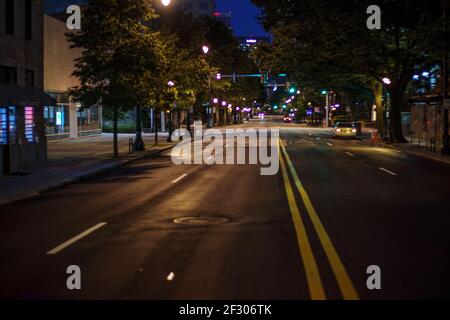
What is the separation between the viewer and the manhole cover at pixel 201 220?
12.0 metres

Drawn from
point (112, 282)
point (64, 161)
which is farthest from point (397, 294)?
point (64, 161)

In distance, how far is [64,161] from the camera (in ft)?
89.3

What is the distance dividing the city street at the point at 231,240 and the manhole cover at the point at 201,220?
0.02 m

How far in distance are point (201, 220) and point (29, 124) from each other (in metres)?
15.4

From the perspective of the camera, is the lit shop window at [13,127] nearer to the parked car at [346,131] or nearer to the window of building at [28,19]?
the window of building at [28,19]

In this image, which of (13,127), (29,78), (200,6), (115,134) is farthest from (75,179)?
(200,6)

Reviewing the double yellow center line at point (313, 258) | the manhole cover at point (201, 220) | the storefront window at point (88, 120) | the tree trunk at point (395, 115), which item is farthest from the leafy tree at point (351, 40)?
the manhole cover at point (201, 220)

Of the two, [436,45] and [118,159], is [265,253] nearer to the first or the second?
[118,159]

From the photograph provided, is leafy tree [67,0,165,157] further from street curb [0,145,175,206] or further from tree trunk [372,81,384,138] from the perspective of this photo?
tree trunk [372,81,384,138]

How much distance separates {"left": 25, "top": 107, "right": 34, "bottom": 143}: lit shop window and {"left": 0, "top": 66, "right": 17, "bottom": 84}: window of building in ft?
4.17

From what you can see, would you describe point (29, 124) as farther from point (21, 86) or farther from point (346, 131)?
point (346, 131)

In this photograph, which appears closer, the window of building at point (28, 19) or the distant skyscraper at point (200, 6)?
the window of building at point (28, 19)

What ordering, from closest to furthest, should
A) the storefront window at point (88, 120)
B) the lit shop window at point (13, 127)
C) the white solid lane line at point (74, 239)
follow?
the white solid lane line at point (74, 239) < the lit shop window at point (13, 127) < the storefront window at point (88, 120)

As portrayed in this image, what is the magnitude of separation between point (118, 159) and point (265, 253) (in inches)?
802
